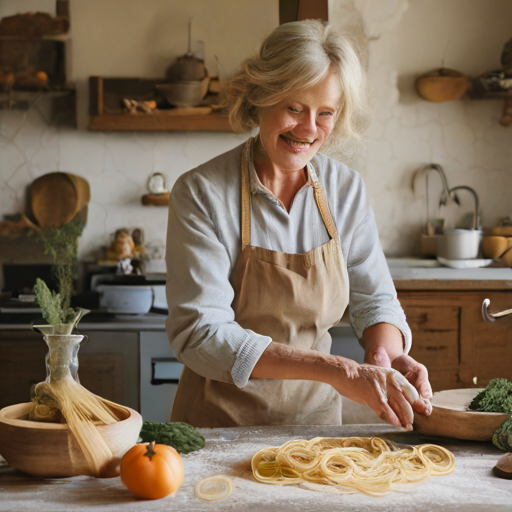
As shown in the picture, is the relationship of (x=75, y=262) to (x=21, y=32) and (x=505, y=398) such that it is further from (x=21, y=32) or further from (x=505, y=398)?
(x=505, y=398)

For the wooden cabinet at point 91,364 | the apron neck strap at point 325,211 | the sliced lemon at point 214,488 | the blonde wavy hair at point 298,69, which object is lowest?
the wooden cabinet at point 91,364

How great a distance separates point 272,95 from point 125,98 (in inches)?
85.2

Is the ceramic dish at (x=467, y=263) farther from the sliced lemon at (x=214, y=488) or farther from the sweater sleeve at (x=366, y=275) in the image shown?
the sliced lemon at (x=214, y=488)

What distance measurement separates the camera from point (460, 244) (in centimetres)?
314

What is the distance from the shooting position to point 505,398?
4.13 feet

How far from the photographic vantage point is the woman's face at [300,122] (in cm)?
143

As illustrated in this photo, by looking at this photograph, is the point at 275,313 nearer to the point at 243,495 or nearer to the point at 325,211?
the point at 325,211

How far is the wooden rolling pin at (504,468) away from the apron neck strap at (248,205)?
673 millimetres

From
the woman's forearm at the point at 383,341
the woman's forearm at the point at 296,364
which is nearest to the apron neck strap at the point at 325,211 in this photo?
the woman's forearm at the point at 383,341

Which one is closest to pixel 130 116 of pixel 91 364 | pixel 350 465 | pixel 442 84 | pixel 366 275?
pixel 91 364

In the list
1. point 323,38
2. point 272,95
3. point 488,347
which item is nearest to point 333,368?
point 272,95

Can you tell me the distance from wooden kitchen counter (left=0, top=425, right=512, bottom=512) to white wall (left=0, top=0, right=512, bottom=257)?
2478 mm

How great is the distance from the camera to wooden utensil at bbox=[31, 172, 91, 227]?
340cm

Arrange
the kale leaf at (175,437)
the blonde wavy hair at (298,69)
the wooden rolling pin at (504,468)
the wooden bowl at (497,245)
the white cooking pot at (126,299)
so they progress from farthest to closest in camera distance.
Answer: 1. the wooden bowl at (497,245)
2. the white cooking pot at (126,299)
3. the blonde wavy hair at (298,69)
4. the kale leaf at (175,437)
5. the wooden rolling pin at (504,468)
